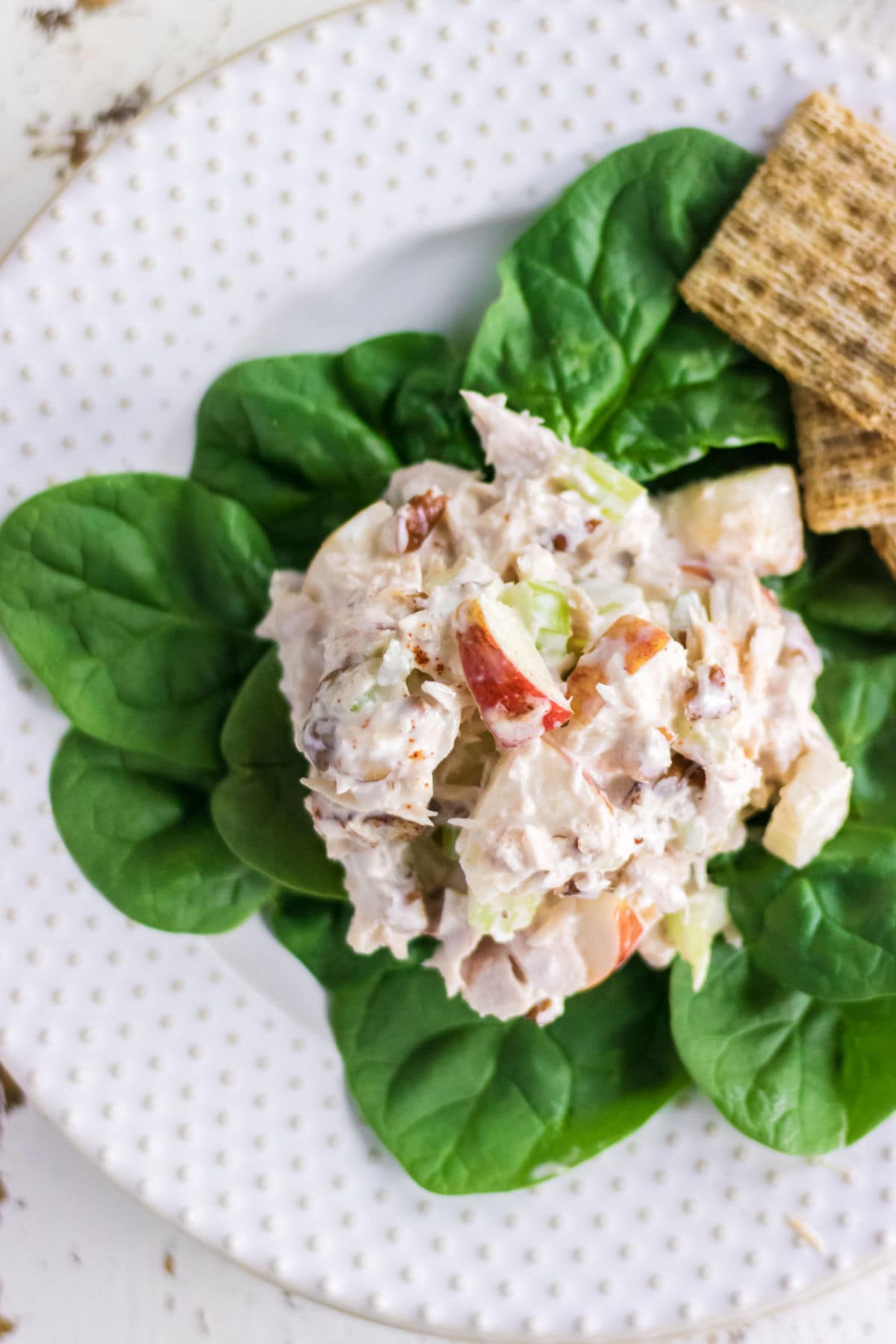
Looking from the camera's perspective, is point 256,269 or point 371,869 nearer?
point 371,869

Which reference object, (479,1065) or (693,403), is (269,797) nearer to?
(479,1065)

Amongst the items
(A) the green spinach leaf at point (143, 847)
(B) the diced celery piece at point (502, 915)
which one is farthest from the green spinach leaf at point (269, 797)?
(B) the diced celery piece at point (502, 915)

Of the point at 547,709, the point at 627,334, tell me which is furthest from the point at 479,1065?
the point at 627,334

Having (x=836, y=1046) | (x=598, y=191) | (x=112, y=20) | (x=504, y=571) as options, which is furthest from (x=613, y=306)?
(x=836, y=1046)

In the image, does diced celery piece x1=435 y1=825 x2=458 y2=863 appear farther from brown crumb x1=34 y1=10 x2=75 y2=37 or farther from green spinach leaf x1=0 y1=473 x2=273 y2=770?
brown crumb x1=34 y1=10 x2=75 y2=37

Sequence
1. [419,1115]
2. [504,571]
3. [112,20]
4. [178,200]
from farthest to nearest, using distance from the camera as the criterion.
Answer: [112,20] → [419,1115] → [178,200] → [504,571]

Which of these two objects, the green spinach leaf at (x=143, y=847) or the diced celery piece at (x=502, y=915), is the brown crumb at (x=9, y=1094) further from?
the diced celery piece at (x=502, y=915)

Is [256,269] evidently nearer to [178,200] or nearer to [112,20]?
[178,200]

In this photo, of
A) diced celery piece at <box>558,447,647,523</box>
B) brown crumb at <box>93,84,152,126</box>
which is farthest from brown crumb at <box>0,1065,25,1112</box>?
brown crumb at <box>93,84,152,126</box>
